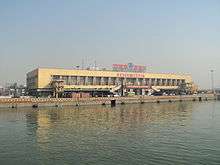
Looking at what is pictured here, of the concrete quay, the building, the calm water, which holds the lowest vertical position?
the calm water

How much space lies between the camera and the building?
13062 centimetres

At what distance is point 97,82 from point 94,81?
1907 mm

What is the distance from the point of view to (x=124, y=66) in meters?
154

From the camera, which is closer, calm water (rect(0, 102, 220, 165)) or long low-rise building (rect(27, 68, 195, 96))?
calm water (rect(0, 102, 220, 165))

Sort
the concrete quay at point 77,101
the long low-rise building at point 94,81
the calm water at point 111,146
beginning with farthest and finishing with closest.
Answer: the long low-rise building at point 94,81
the concrete quay at point 77,101
the calm water at point 111,146

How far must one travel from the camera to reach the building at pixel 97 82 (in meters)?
131

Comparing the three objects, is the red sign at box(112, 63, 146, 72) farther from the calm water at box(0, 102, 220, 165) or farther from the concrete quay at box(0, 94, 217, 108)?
the calm water at box(0, 102, 220, 165)

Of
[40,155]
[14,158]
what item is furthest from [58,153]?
[14,158]

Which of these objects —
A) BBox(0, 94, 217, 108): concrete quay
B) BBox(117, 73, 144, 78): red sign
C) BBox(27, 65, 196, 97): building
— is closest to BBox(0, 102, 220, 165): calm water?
BBox(0, 94, 217, 108): concrete quay

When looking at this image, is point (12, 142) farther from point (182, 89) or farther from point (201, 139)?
point (182, 89)

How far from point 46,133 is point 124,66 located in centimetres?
11115

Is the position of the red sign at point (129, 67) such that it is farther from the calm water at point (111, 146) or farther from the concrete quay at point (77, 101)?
the calm water at point (111, 146)

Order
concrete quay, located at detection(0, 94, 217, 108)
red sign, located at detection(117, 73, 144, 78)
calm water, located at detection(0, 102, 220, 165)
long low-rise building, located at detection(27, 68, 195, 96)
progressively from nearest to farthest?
calm water, located at detection(0, 102, 220, 165) → concrete quay, located at detection(0, 94, 217, 108) → long low-rise building, located at detection(27, 68, 195, 96) → red sign, located at detection(117, 73, 144, 78)

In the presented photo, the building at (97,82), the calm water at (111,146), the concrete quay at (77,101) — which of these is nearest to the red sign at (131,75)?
the building at (97,82)
